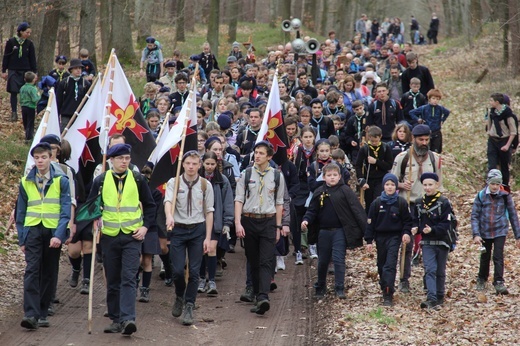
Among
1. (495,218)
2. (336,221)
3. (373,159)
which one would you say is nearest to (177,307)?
(336,221)

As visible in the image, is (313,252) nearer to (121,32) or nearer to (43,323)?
(43,323)

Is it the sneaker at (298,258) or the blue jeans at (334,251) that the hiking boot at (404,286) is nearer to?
the blue jeans at (334,251)

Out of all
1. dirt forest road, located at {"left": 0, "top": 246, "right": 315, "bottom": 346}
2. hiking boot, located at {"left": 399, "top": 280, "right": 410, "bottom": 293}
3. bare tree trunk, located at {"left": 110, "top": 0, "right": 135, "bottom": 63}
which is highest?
bare tree trunk, located at {"left": 110, "top": 0, "right": 135, "bottom": 63}

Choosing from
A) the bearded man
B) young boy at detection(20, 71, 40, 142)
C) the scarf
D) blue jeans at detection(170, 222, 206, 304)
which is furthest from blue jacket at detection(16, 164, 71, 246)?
young boy at detection(20, 71, 40, 142)

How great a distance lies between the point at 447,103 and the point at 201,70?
10499 mm

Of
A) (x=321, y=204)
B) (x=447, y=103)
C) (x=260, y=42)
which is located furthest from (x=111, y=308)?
(x=260, y=42)

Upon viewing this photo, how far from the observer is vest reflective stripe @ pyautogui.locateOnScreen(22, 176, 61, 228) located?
386 inches

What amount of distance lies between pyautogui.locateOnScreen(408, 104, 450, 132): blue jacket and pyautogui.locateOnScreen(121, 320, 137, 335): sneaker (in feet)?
31.5

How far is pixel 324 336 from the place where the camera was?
406 inches

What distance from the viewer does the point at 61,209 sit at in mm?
9914

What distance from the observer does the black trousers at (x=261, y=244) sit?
36.6ft

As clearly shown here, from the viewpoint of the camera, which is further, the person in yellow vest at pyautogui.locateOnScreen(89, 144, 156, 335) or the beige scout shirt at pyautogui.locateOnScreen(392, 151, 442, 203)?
the beige scout shirt at pyautogui.locateOnScreen(392, 151, 442, 203)

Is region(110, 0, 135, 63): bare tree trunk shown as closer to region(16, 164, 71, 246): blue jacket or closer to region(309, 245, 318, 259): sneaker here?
region(309, 245, 318, 259): sneaker

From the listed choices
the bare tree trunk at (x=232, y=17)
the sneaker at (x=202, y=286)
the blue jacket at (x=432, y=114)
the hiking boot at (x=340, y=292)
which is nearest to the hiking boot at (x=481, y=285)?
the hiking boot at (x=340, y=292)
